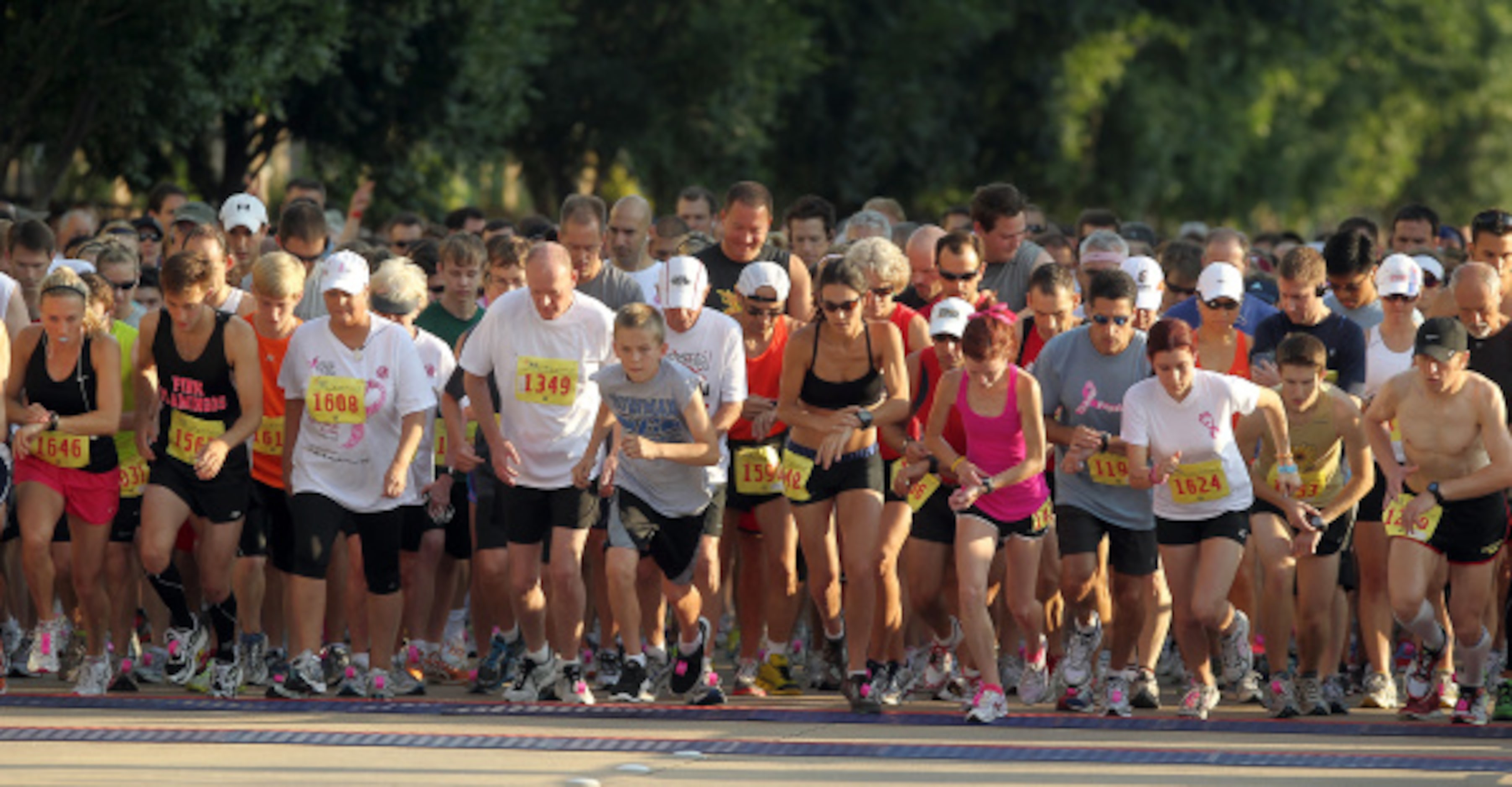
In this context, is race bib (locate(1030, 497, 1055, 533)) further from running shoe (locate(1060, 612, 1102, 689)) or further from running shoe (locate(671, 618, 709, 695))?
running shoe (locate(671, 618, 709, 695))

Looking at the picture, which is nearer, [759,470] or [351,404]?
[351,404]

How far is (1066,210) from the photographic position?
1441 inches

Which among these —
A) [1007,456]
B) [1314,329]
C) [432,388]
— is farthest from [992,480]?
[432,388]

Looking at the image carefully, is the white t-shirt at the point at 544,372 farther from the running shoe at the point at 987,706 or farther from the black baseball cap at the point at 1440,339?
the black baseball cap at the point at 1440,339

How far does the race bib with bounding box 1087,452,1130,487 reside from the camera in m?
10.3

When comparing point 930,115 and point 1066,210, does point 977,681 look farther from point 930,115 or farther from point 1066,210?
point 1066,210

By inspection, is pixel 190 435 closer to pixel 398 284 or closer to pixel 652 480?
pixel 398 284

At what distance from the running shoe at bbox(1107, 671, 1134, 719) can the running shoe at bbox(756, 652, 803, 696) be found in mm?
1460

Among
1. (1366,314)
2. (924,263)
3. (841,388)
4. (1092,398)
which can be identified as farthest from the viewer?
(924,263)

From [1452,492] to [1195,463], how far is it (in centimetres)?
102

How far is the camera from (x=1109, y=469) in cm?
1030

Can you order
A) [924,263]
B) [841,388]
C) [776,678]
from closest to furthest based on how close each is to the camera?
1. [841,388]
2. [776,678]
3. [924,263]

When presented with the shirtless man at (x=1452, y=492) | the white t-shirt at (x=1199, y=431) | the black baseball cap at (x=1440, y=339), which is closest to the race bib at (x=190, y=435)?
Result: the white t-shirt at (x=1199, y=431)

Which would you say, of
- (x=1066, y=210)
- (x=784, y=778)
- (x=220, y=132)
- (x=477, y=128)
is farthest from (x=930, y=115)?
(x=784, y=778)
